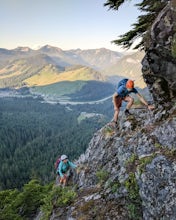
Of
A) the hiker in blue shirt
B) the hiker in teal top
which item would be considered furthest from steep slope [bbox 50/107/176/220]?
the hiker in teal top

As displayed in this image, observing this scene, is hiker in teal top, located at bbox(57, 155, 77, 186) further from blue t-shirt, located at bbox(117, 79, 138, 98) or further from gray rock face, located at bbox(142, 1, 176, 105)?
gray rock face, located at bbox(142, 1, 176, 105)

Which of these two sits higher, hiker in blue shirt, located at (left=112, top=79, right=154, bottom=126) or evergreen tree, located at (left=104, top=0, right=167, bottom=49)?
evergreen tree, located at (left=104, top=0, right=167, bottom=49)

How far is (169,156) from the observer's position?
12.1 metres

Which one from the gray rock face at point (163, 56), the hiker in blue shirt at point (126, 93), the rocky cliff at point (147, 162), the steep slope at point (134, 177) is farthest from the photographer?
the hiker in blue shirt at point (126, 93)

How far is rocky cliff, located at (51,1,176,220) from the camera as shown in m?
11.8

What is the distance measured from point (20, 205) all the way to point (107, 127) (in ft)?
94.0

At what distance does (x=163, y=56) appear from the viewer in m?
14.8

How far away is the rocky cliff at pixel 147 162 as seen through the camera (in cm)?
1176

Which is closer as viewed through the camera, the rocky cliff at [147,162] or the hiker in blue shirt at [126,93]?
the rocky cliff at [147,162]

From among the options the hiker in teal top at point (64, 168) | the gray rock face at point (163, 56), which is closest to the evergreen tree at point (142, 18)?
the gray rock face at point (163, 56)

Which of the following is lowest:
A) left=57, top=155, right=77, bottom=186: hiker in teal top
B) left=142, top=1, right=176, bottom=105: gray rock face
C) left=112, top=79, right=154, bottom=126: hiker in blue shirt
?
left=57, top=155, right=77, bottom=186: hiker in teal top

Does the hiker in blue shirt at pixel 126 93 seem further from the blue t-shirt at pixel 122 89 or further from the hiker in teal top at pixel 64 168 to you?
the hiker in teal top at pixel 64 168

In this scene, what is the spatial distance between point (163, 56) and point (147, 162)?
19.8 feet

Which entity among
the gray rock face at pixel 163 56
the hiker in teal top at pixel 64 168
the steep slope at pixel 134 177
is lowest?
the hiker in teal top at pixel 64 168
